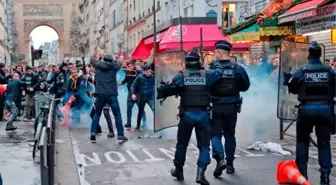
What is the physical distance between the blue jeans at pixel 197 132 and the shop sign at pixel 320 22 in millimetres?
8110

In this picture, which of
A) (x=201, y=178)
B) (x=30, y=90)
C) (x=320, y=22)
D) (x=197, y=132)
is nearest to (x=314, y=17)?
(x=320, y=22)

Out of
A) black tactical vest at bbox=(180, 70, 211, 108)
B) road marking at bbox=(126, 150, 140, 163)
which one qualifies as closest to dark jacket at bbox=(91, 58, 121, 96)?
road marking at bbox=(126, 150, 140, 163)

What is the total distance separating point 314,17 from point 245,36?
354cm

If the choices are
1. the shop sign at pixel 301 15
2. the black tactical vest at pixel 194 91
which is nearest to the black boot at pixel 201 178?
the black tactical vest at pixel 194 91

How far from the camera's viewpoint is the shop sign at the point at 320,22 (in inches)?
594

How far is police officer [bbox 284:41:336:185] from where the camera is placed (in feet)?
24.5

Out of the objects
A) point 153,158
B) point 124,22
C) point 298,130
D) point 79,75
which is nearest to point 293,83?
point 298,130

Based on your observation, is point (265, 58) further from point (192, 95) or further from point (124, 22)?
point (124, 22)

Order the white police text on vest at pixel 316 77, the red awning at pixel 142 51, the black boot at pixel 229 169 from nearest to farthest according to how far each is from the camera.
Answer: the white police text on vest at pixel 316 77
the black boot at pixel 229 169
the red awning at pixel 142 51

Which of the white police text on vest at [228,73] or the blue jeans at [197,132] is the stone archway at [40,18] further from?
the blue jeans at [197,132]

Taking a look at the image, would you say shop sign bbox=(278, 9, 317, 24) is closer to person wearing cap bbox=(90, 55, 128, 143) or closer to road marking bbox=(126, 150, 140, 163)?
person wearing cap bbox=(90, 55, 128, 143)

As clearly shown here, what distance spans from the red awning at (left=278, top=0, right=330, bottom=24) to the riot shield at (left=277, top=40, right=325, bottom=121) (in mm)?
4654

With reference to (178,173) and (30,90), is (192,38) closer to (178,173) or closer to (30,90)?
(30,90)

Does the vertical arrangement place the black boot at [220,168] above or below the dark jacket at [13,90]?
below
